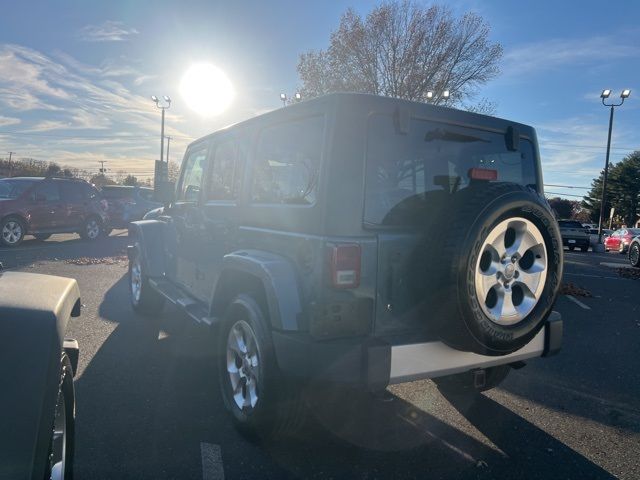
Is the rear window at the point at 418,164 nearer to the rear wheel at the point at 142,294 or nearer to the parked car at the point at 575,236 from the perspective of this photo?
the rear wheel at the point at 142,294

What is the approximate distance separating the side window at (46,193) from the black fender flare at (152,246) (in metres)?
8.94

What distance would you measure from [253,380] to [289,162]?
1.42 metres

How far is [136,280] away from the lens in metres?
6.00

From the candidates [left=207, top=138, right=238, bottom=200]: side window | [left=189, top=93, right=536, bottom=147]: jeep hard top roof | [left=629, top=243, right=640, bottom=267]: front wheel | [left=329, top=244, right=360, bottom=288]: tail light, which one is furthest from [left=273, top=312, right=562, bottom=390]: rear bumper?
[left=629, top=243, right=640, bottom=267]: front wheel

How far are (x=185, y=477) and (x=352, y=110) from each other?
2.26 meters

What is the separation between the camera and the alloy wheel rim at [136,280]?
227 inches

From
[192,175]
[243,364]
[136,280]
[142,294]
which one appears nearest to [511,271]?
[243,364]

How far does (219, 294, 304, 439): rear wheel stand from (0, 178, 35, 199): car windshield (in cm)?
1171

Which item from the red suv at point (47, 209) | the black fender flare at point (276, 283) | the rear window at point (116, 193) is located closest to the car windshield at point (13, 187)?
the red suv at point (47, 209)

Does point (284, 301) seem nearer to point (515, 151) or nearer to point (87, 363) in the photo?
point (515, 151)

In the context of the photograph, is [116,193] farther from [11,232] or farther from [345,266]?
[345,266]

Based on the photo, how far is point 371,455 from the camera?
2.89m

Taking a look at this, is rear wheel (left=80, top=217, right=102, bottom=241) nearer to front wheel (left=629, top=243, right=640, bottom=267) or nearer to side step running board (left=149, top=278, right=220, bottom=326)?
side step running board (left=149, top=278, right=220, bottom=326)

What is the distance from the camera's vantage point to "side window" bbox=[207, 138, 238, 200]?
369 cm
